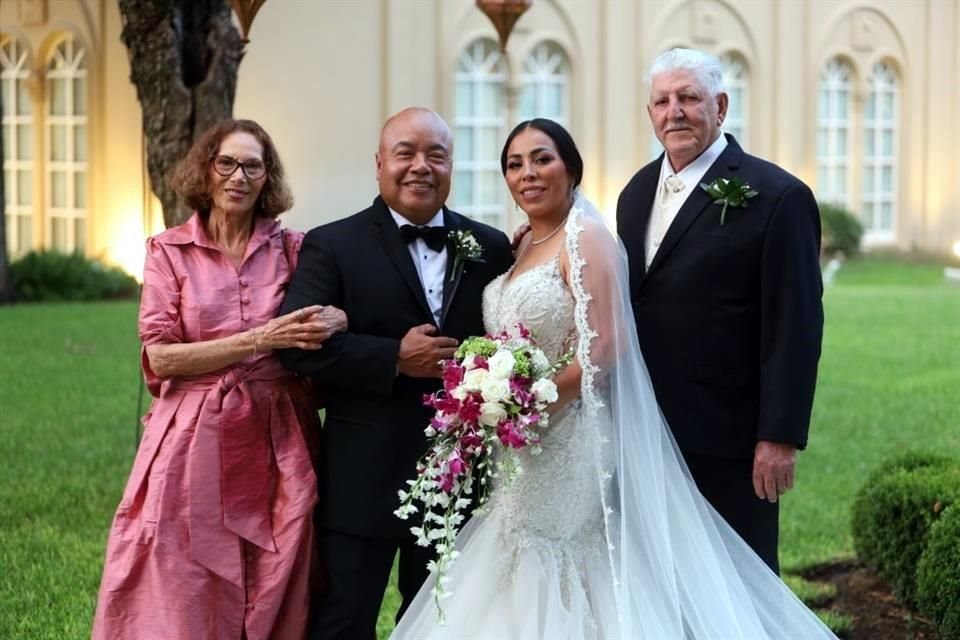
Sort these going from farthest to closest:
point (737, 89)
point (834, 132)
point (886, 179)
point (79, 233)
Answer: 1. point (886, 179)
2. point (834, 132)
3. point (737, 89)
4. point (79, 233)

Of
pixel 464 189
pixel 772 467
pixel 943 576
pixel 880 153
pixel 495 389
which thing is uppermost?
pixel 880 153

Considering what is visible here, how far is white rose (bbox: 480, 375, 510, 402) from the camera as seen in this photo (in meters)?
3.69

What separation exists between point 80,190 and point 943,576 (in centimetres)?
1552

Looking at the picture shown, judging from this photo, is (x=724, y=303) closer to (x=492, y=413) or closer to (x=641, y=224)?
(x=641, y=224)

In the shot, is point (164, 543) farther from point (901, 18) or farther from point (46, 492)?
point (901, 18)

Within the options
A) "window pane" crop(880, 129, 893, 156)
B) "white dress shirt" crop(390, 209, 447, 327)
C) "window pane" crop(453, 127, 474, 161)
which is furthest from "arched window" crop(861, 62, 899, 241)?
"white dress shirt" crop(390, 209, 447, 327)

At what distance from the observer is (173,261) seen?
421 centimetres

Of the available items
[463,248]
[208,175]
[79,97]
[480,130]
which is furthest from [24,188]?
[463,248]

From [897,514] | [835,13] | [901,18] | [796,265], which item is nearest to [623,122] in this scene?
[835,13]

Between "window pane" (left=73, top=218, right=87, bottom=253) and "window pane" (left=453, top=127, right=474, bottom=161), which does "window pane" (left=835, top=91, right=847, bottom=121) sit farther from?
"window pane" (left=73, top=218, right=87, bottom=253)

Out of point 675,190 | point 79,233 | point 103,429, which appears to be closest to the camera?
point 675,190

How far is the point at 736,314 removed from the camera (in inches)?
167

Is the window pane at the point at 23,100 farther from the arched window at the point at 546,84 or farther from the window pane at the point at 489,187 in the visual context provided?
the arched window at the point at 546,84

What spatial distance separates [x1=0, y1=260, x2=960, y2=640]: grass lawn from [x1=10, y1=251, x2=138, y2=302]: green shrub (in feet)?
2.34
